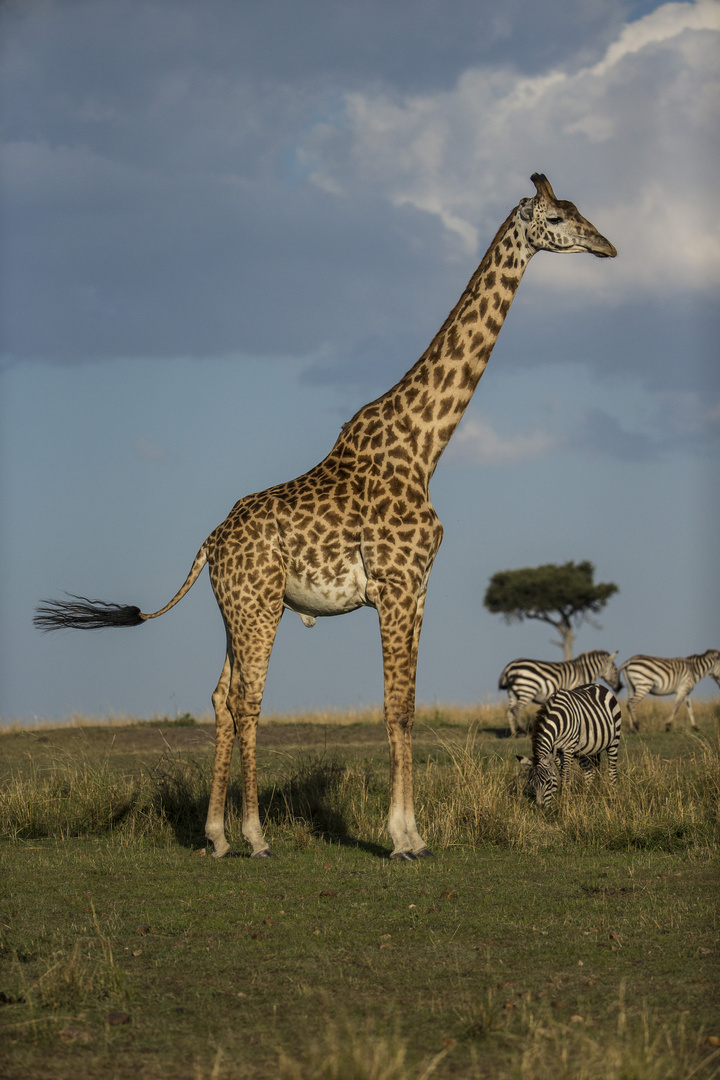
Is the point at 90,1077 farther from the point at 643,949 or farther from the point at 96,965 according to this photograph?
the point at 643,949

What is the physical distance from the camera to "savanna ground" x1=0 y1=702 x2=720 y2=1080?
15.2 feet

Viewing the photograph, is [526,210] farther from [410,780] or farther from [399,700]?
[410,780]

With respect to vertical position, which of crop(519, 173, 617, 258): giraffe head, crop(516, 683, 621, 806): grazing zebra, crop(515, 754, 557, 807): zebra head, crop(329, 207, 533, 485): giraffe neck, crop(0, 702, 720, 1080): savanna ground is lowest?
crop(0, 702, 720, 1080): savanna ground

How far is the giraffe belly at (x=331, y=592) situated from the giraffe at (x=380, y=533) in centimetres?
1

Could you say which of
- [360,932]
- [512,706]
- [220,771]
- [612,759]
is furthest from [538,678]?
[360,932]

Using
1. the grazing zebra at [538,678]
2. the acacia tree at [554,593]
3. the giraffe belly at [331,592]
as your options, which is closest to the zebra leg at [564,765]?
the giraffe belly at [331,592]

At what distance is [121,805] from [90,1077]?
24.2ft

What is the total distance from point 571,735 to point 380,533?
4.83 metres

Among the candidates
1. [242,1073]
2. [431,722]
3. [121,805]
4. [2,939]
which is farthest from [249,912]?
[431,722]

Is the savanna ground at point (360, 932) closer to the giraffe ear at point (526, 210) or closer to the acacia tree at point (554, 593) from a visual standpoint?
the giraffe ear at point (526, 210)

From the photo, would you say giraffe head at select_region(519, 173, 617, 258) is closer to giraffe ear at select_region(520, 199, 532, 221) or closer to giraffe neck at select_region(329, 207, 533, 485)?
giraffe ear at select_region(520, 199, 532, 221)

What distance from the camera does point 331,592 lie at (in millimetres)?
9742

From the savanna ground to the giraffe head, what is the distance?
5341 millimetres

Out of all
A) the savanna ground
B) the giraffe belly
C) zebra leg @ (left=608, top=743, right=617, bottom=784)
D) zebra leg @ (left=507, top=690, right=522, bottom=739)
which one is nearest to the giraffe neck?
the giraffe belly
